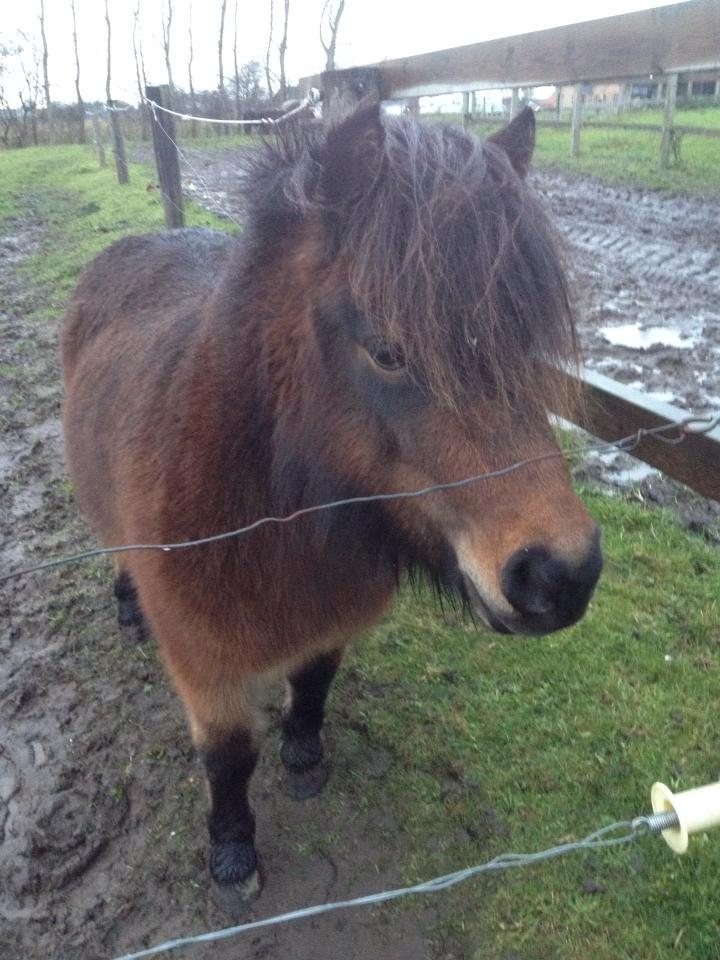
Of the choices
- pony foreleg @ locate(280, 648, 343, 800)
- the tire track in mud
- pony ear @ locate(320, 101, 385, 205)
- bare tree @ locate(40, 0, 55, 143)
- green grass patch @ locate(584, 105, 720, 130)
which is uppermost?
bare tree @ locate(40, 0, 55, 143)

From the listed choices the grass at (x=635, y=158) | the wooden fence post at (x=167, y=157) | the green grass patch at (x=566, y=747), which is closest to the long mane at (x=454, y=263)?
the green grass patch at (x=566, y=747)

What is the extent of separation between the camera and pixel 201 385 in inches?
82.7

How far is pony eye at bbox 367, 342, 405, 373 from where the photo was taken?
157 cm

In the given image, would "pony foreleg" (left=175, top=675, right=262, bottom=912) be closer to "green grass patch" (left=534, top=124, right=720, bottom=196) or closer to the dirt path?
the dirt path

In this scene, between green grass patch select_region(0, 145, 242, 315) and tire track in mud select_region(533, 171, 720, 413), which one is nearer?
tire track in mud select_region(533, 171, 720, 413)

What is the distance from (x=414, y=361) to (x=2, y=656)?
2788 mm

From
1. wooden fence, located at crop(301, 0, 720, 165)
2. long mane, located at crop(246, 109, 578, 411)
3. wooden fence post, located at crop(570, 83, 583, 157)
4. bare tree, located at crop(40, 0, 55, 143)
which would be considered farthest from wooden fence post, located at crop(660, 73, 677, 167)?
bare tree, located at crop(40, 0, 55, 143)

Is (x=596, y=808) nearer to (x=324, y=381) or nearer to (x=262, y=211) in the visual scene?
(x=324, y=381)

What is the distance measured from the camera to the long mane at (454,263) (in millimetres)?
1512

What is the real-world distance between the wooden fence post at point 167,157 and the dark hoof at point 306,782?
16.9 ft

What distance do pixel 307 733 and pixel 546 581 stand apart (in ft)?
5.57

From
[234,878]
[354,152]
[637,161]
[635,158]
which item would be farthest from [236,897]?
[635,158]

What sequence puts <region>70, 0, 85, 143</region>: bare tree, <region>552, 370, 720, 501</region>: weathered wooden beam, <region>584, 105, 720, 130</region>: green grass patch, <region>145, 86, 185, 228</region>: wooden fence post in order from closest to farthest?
1. <region>552, 370, 720, 501</region>: weathered wooden beam
2. <region>145, 86, 185, 228</region>: wooden fence post
3. <region>584, 105, 720, 130</region>: green grass patch
4. <region>70, 0, 85, 143</region>: bare tree

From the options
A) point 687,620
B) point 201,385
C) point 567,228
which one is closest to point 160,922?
point 201,385
